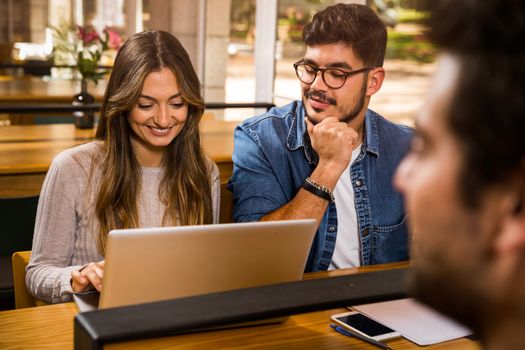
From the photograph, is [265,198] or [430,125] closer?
[430,125]

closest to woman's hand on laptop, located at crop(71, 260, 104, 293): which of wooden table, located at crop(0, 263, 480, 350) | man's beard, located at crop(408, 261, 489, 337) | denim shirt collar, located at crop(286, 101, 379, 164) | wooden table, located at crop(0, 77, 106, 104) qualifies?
wooden table, located at crop(0, 263, 480, 350)

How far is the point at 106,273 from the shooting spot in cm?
129

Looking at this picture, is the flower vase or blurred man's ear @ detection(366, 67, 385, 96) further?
the flower vase

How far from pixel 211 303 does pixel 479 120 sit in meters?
0.39

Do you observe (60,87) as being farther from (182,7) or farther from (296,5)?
(296,5)

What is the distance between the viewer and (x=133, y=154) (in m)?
2.09

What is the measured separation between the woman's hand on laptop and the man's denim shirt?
1.84ft

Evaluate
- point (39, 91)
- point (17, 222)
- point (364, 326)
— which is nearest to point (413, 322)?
point (364, 326)

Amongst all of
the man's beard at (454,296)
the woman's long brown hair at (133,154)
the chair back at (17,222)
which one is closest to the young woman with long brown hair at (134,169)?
the woman's long brown hair at (133,154)

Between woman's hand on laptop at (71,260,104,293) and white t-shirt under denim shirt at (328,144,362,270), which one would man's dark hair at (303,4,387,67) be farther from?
woman's hand on laptop at (71,260,104,293)

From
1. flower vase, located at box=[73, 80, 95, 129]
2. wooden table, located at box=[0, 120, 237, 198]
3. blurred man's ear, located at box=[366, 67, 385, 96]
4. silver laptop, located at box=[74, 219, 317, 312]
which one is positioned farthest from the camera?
flower vase, located at box=[73, 80, 95, 129]

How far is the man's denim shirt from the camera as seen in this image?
2059 millimetres

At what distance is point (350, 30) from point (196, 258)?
3.30 feet

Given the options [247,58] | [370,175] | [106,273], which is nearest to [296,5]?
[247,58]
